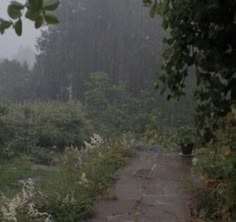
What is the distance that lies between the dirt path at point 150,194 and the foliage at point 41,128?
122 inches

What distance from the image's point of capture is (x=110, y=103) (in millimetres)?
12414

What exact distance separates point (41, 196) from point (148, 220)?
0.91 metres

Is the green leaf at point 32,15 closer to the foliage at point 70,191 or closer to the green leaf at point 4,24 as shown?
the green leaf at point 4,24

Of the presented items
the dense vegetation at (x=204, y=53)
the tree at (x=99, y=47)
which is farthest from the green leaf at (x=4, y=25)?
the tree at (x=99, y=47)

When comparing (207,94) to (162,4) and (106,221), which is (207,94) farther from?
(106,221)

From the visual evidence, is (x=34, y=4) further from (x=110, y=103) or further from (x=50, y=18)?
(x=110, y=103)

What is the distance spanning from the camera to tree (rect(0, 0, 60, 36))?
0.53m

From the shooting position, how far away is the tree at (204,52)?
0.94m

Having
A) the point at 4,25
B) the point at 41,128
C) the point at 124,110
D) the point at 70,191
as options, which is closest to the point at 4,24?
the point at 4,25

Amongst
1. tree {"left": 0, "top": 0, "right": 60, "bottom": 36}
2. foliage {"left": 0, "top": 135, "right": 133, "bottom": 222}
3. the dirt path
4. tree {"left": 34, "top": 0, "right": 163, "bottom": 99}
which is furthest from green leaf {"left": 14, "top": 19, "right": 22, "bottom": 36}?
tree {"left": 34, "top": 0, "right": 163, "bottom": 99}

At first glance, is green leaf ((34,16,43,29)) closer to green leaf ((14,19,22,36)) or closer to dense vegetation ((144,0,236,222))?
green leaf ((14,19,22,36))

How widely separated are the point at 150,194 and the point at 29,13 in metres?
3.80

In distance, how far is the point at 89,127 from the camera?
31.9ft

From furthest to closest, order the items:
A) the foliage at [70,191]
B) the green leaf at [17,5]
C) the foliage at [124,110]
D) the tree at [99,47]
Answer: the tree at [99,47]
the foliage at [124,110]
the foliage at [70,191]
the green leaf at [17,5]
